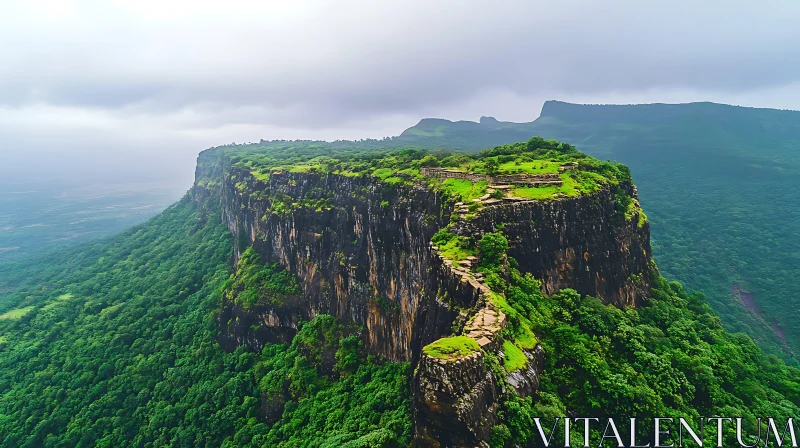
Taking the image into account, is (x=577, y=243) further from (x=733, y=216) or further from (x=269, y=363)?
(x=733, y=216)

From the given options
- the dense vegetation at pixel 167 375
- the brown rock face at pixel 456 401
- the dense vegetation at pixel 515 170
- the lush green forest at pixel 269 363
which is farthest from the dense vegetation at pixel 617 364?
the dense vegetation at pixel 167 375

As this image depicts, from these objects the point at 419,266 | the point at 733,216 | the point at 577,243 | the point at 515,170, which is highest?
the point at 515,170

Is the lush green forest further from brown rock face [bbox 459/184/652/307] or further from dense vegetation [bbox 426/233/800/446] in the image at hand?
brown rock face [bbox 459/184/652/307]

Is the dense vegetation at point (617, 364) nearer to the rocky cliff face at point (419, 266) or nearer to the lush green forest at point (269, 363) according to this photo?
the lush green forest at point (269, 363)

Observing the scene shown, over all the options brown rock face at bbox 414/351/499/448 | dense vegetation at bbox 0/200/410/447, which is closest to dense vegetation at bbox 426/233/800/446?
brown rock face at bbox 414/351/499/448

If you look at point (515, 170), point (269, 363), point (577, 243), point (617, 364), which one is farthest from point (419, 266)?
point (269, 363)

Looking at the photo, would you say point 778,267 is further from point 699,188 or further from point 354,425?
point 354,425
